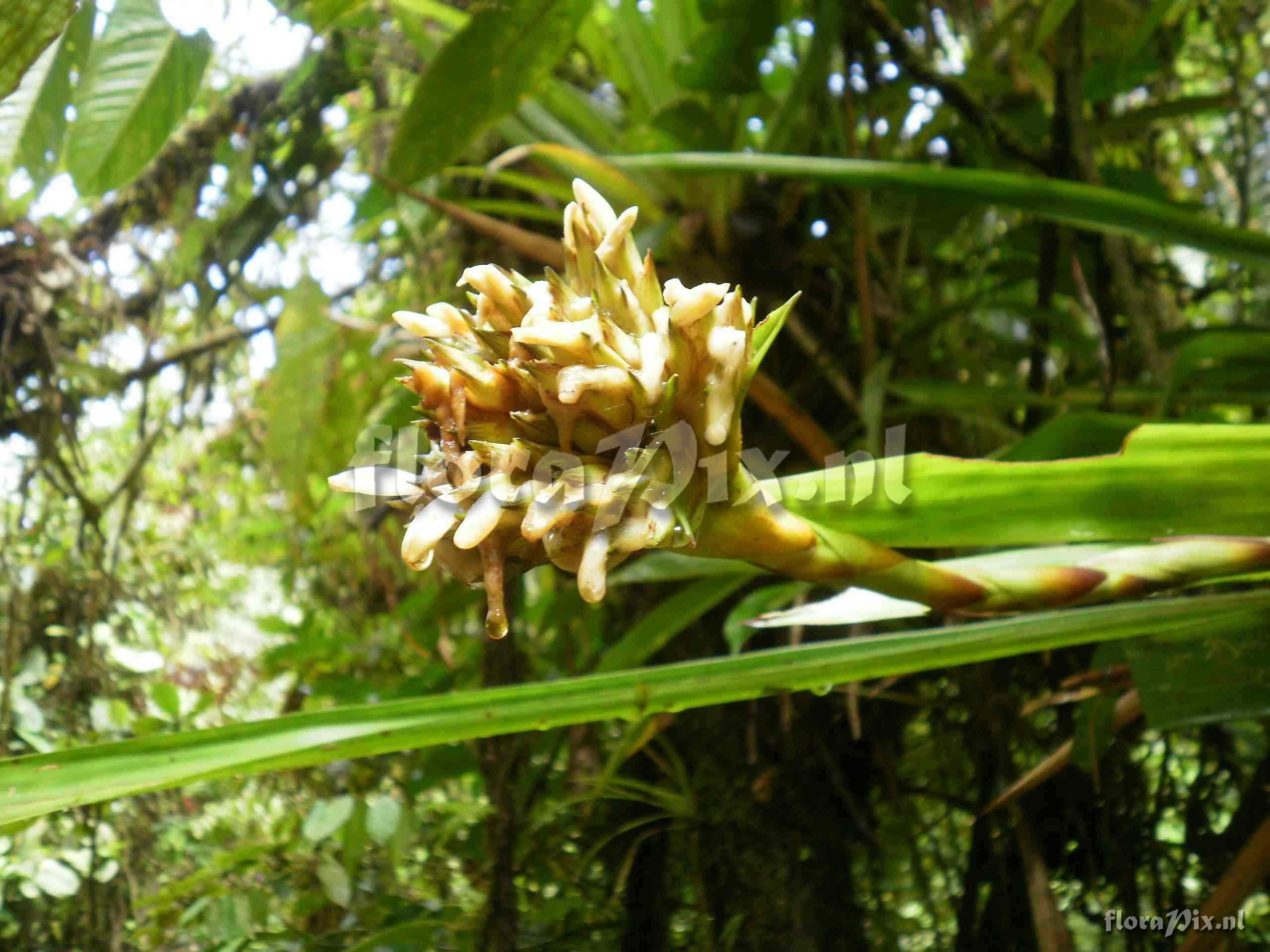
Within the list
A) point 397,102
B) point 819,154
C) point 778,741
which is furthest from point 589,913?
point 397,102

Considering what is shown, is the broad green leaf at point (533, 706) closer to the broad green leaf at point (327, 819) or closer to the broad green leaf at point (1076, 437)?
the broad green leaf at point (1076, 437)

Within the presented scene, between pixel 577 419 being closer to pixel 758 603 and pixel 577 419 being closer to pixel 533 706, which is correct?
pixel 533 706

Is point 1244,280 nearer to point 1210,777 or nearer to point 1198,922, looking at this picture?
point 1210,777

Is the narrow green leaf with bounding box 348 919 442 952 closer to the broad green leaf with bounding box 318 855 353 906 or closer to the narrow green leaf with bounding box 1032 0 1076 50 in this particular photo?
the broad green leaf with bounding box 318 855 353 906

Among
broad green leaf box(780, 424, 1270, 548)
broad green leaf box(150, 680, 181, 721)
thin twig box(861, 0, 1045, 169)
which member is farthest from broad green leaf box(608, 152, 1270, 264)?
broad green leaf box(150, 680, 181, 721)

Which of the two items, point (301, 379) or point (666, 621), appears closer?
point (666, 621)

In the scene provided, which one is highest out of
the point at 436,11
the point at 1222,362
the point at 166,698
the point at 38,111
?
the point at 436,11

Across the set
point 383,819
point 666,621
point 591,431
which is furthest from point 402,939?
point 591,431

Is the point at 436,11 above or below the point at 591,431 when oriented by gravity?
above
